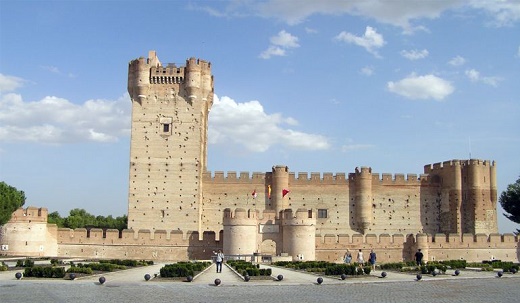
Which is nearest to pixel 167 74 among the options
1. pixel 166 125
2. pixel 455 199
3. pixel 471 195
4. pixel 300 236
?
pixel 166 125

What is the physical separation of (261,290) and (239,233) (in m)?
19.7

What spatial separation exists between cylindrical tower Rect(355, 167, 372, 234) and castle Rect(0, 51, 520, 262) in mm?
76

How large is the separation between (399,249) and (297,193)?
9832mm

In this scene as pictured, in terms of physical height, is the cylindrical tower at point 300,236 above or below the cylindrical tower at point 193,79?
below

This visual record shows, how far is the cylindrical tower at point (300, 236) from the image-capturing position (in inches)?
1494

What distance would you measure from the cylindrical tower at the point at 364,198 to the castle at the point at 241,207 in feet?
0.25

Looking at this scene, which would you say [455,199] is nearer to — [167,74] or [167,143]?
[167,143]

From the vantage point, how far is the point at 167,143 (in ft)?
150

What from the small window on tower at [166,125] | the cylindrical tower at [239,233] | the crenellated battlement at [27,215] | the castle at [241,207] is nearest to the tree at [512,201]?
the castle at [241,207]

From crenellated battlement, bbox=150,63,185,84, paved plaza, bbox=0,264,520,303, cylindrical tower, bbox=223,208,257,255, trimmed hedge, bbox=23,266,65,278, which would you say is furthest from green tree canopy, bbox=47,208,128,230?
paved plaza, bbox=0,264,520,303

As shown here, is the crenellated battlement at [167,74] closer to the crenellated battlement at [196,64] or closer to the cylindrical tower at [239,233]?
the crenellated battlement at [196,64]

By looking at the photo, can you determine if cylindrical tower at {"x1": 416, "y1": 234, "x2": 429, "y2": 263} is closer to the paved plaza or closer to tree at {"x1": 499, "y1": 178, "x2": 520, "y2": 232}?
tree at {"x1": 499, "y1": 178, "x2": 520, "y2": 232}

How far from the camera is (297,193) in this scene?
157ft

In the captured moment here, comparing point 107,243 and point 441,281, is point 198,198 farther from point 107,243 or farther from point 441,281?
point 441,281
